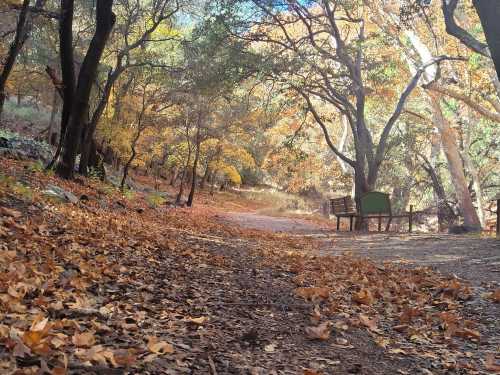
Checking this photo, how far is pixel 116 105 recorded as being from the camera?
21828 millimetres

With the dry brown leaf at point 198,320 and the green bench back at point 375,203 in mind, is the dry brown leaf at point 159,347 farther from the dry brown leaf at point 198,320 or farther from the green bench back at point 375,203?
the green bench back at point 375,203

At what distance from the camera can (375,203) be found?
15.2 metres

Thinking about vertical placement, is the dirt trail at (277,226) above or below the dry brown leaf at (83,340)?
below

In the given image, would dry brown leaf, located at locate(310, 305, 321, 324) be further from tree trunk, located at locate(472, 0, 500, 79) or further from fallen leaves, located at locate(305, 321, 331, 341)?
tree trunk, located at locate(472, 0, 500, 79)

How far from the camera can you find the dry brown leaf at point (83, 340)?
263 centimetres

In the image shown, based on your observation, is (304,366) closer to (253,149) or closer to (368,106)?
(368,106)

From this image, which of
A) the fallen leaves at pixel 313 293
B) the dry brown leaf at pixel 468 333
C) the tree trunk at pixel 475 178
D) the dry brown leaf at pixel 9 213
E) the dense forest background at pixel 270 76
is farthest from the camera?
the tree trunk at pixel 475 178

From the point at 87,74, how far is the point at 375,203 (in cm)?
938

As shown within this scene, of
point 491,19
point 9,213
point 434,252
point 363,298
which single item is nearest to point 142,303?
point 363,298

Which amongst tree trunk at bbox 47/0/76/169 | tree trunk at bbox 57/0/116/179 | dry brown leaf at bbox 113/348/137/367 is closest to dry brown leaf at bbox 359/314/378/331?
dry brown leaf at bbox 113/348/137/367

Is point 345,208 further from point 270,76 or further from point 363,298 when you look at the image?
point 363,298

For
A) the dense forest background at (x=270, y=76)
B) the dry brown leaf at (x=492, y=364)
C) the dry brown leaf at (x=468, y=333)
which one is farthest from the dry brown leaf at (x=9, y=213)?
the dense forest background at (x=270, y=76)

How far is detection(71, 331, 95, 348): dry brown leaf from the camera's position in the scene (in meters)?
2.63

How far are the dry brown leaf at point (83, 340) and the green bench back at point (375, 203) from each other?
13338 millimetres
